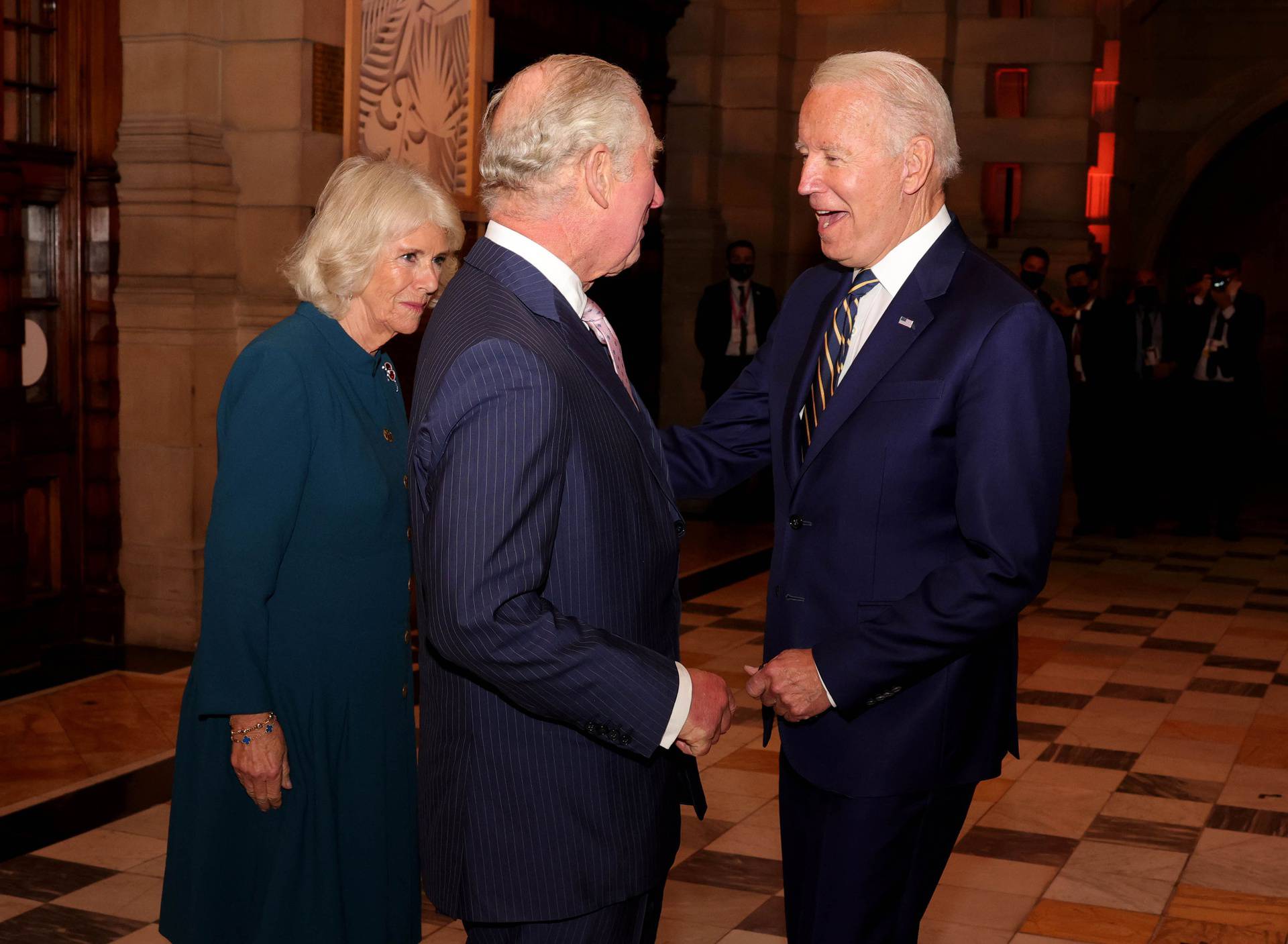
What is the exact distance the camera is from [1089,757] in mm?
5586

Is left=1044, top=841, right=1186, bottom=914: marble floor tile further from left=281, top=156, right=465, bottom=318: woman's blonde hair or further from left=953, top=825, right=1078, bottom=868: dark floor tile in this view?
left=281, top=156, right=465, bottom=318: woman's blonde hair

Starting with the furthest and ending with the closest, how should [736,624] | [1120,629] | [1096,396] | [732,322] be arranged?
[1096,396] < [732,322] < [1120,629] < [736,624]

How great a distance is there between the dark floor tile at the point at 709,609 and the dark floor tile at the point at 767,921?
3911 millimetres

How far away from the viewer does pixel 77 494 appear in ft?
21.8

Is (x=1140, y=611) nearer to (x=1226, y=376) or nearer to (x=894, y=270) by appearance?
(x=1226, y=376)

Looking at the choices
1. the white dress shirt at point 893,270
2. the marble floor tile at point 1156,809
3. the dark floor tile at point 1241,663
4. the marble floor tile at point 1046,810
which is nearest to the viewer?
the white dress shirt at point 893,270

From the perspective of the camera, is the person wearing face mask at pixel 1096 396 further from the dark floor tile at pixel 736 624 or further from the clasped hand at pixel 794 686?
the clasped hand at pixel 794 686

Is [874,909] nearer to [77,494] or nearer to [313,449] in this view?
[313,449]

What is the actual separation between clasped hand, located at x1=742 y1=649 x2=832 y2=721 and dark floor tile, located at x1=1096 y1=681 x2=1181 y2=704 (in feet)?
15.1

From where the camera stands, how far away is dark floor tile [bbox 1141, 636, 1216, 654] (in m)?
7.58

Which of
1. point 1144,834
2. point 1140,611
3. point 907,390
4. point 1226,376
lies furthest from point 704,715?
point 1226,376

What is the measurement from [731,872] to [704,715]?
2.43 m

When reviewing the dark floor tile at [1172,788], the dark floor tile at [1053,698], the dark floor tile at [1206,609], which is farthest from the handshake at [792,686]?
the dark floor tile at [1206,609]

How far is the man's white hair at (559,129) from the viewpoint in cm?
200
